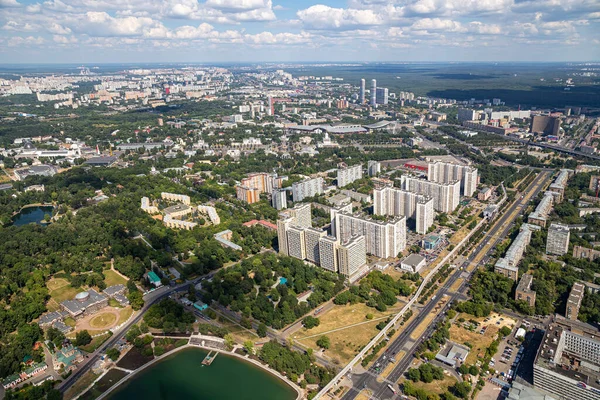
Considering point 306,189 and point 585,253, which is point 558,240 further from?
point 306,189

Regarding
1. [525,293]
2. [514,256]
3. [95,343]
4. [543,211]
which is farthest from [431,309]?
[95,343]

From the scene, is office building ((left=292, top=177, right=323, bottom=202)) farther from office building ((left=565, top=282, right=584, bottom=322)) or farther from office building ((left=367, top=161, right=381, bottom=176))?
office building ((left=565, top=282, right=584, bottom=322))

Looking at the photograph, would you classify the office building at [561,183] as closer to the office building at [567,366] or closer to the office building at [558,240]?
the office building at [558,240]

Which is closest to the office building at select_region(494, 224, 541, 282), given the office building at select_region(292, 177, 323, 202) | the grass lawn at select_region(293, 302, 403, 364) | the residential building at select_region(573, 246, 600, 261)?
the residential building at select_region(573, 246, 600, 261)

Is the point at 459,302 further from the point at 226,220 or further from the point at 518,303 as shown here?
the point at 226,220

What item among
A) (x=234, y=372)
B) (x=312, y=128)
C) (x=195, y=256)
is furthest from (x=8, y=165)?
(x=234, y=372)

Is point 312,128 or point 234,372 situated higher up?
point 312,128
